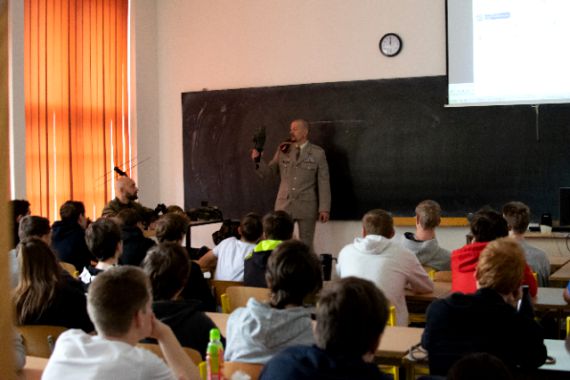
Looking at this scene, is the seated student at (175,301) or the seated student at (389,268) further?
the seated student at (389,268)

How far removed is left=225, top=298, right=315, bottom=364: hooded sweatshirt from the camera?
2537mm

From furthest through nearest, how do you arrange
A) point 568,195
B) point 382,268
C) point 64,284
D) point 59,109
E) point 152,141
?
1. point 152,141
2. point 59,109
3. point 568,195
4. point 382,268
5. point 64,284

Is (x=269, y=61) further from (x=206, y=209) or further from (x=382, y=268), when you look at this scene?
(x=382, y=268)

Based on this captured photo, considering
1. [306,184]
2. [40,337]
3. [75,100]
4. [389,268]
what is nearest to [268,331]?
[40,337]

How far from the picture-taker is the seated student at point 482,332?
8.30 ft

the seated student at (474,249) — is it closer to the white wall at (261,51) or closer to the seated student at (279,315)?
the seated student at (279,315)

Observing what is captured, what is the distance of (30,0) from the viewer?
7.18m

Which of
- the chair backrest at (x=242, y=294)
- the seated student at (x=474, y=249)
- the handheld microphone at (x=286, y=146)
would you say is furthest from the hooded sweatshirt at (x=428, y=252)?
the handheld microphone at (x=286, y=146)

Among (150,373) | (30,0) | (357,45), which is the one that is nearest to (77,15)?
(30,0)

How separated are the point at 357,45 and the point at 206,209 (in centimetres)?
248

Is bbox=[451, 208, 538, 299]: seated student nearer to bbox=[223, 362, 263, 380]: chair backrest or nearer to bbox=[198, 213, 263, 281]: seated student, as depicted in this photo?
bbox=[198, 213, 263, 281]: seated student

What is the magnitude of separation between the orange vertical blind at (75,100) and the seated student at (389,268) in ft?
14.0

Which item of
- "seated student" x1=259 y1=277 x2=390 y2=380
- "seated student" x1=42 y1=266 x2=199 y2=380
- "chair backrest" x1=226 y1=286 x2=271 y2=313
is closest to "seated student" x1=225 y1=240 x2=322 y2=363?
"seated student" x1=42 y1=266 x2=199 y2=380

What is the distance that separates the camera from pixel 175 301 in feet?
9.47
